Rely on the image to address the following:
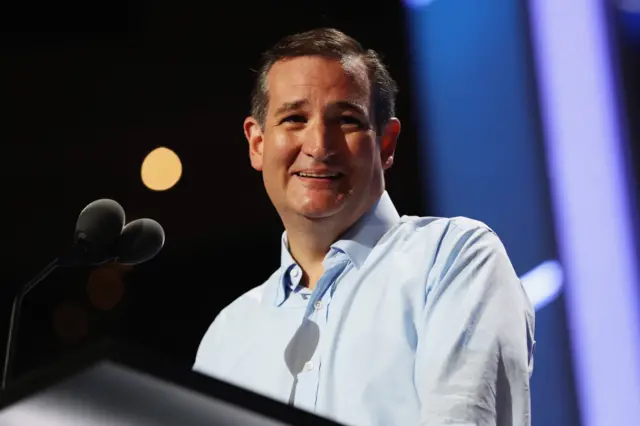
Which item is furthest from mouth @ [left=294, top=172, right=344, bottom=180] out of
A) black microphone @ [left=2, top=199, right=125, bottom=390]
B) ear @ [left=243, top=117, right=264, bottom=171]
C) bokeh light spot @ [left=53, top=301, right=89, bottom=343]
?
bokeh light spot @ [left=53, top=301, right=89, bottom=343]

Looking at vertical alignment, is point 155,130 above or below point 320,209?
above

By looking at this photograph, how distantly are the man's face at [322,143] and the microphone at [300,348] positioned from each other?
206 mm

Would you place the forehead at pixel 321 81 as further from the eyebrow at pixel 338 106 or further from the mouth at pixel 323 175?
the mouth at pixel 323 175

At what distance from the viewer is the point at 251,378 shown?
125 cm

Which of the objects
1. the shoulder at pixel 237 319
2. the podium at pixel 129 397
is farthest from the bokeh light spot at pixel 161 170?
the podium at pixel 129 397

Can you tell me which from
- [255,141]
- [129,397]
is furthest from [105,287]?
[129,397]

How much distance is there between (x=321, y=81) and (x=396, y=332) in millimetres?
486

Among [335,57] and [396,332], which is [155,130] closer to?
[335,57]

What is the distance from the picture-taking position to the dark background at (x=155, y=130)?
2557mm

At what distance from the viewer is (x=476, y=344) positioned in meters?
0.92

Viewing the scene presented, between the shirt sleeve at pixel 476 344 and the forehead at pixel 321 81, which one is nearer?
the shirt sleeve at pixel 476 344

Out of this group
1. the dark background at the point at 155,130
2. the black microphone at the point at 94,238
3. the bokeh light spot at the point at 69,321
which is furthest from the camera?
the bokeh light spot at the point at 69,321

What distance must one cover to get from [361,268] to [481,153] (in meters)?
0.92

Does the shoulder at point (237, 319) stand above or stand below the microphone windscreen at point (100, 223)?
below
